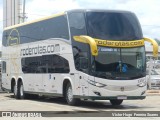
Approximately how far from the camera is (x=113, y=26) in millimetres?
20297

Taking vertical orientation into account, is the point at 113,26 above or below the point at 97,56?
above

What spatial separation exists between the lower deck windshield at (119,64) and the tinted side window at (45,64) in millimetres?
2129

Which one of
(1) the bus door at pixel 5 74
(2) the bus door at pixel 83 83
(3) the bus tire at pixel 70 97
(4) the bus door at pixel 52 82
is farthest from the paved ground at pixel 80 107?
(1) the bus door at pixel 5 74

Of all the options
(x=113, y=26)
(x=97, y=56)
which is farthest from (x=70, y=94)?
(x=113, y=26)

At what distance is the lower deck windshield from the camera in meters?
19.8

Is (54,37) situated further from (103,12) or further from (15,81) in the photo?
(15,81)

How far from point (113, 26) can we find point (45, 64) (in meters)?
5.06

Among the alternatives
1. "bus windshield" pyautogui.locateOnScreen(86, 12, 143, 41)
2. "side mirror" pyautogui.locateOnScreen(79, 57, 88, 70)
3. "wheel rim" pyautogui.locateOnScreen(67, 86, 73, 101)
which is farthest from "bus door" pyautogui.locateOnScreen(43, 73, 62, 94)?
"bus windshield" pyautogui.locateOnScreen(86, 12, 143, 41)

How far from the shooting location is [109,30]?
20203mm

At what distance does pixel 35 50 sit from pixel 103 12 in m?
5.92

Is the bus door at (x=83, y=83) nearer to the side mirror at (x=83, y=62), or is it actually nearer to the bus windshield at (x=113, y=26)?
the side mirror at (x=83, y=62)

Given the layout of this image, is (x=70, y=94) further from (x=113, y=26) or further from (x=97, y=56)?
(x=113, y=26)

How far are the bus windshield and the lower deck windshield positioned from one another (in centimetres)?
56

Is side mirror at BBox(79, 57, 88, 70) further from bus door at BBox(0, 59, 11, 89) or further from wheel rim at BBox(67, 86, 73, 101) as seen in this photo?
bus door at BBox(0, 59, 11, 89)
